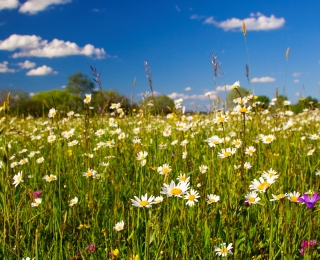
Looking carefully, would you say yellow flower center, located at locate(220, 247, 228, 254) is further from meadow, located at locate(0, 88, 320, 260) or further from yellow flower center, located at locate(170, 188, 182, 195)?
yellow flower center, located at locate(170, 188, 182, 195)

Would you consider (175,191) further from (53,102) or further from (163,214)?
(53,102)

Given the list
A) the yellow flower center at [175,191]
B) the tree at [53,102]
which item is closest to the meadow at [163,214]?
the yellow flower center at [175,191]

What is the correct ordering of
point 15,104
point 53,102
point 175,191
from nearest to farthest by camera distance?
1. point 175,191
2. point 53,102
3. point 15,104

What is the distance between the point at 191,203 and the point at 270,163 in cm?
135

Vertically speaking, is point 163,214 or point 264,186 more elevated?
point 264,186

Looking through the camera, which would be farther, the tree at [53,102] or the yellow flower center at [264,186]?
the tree at [53,102]

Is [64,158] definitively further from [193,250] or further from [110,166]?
[193,250]

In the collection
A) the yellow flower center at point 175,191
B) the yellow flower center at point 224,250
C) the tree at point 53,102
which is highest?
the tree at point 53,102

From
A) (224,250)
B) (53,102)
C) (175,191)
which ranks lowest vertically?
(224,250)

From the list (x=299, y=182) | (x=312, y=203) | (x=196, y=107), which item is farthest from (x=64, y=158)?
(x=196, y=107)

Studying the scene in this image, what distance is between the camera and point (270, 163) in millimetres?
2836

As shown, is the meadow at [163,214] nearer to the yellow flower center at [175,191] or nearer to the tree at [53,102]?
the yellow flower center at [175,191]

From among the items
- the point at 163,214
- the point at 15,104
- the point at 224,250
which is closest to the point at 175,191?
the point at 163,214

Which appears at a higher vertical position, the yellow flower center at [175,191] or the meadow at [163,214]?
the yellow flower center at [175,191]
